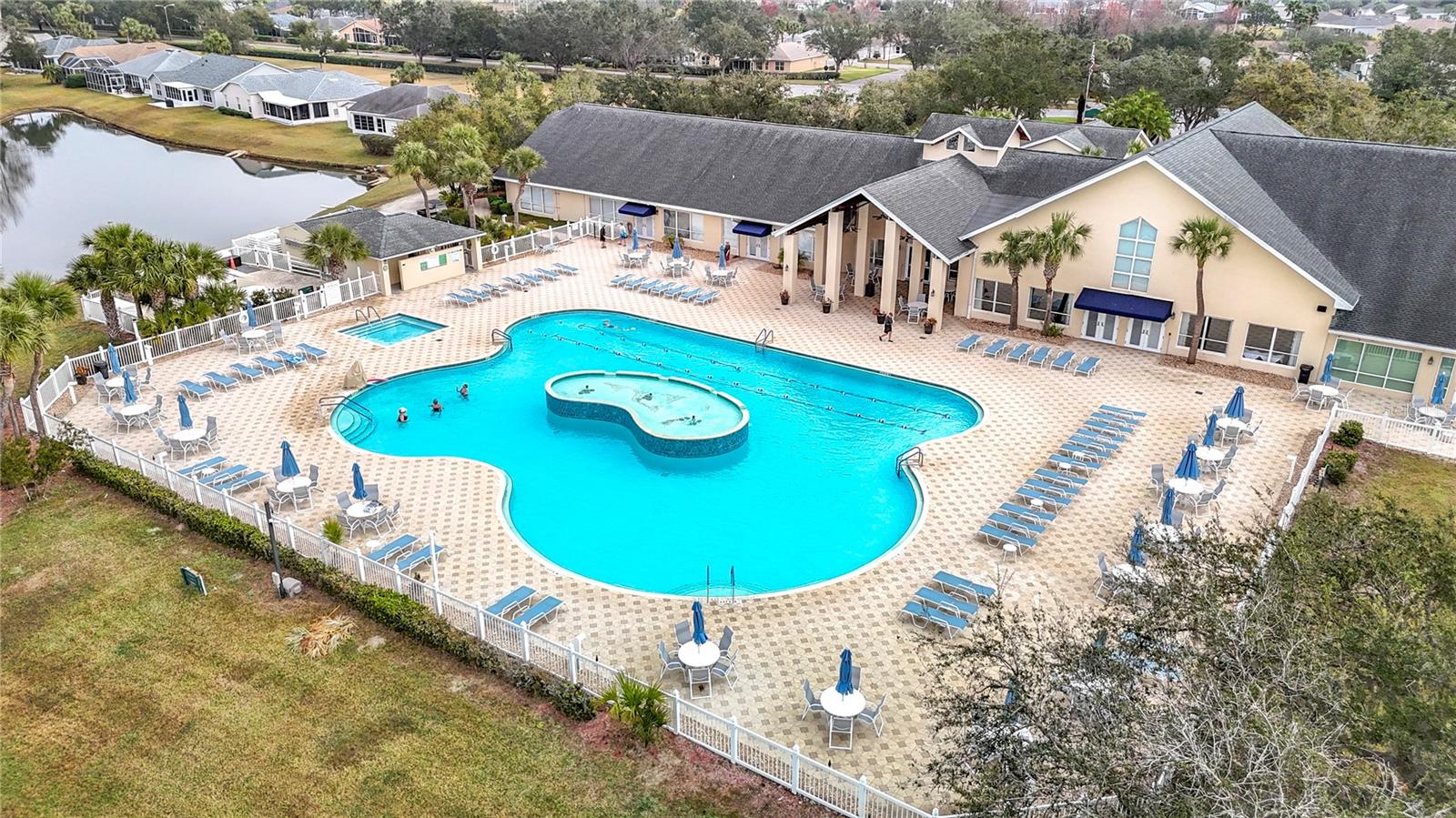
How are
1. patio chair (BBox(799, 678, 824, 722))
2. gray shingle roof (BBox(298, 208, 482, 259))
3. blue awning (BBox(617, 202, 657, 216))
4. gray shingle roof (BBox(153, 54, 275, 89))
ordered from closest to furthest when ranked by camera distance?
patio chair (BBox(799, 678, 824, 722)) < gray shingle roof (BBox(298, 208, 482, 259)) < blue awning (BBox(617, 202, 657, 216)) < gray shingle roof (BBox(153, 54, 275, 89))

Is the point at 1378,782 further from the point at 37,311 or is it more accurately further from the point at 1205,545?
the point at 37,311

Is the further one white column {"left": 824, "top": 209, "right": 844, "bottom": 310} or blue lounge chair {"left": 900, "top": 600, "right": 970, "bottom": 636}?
white column {"left": 824, "top": 209, "right": 844, "bottom": 310}

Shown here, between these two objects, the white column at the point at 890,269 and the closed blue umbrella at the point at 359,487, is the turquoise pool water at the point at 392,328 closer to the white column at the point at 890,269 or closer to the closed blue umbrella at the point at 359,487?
the closed blue umbrella at the point at 359,487

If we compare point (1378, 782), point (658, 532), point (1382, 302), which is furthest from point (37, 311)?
point (1382, 302)

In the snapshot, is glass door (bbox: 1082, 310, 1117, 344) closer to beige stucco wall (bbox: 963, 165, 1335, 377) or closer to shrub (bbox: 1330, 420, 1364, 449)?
beige stucco wall (bbox: 963, 165, 1335, 377)

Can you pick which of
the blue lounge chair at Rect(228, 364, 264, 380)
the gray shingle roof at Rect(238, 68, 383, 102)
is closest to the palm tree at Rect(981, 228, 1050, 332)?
the blue lounge chair at Rect(228, 364, 264, 380)
